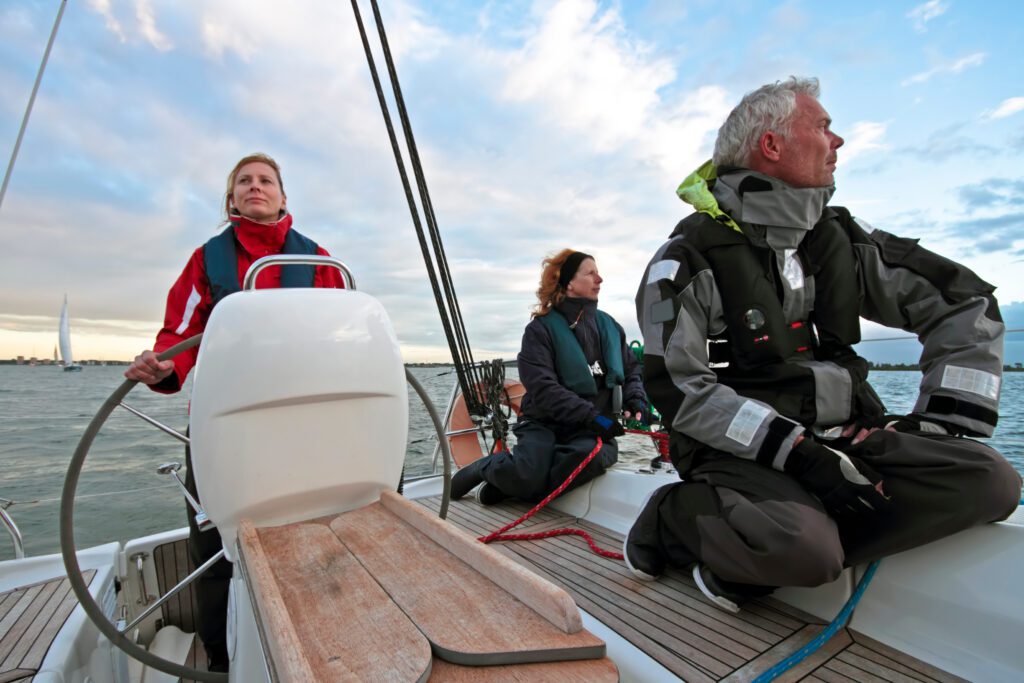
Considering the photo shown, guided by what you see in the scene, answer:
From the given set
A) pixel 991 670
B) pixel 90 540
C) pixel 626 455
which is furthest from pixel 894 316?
pixel 90 540

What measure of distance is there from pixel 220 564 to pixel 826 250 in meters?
2.02

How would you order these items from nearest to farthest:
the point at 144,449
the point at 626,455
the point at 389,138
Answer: the point at 389,138 < the point at 626,455 < the point at 144,449

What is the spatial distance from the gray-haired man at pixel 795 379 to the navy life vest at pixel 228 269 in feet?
3.36

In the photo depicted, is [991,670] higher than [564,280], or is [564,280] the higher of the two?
[564,280]

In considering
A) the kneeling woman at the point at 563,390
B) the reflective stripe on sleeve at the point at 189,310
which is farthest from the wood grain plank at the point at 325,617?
the kneeling woman at the point at 563,390

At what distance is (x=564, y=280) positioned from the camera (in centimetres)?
310

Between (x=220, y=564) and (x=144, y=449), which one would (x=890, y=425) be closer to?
(x=220, y=564)

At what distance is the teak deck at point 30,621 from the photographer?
4.06 ft

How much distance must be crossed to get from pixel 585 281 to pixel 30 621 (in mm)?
2526

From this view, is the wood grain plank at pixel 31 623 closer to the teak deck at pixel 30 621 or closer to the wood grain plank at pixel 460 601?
the teak deck at pixel 30 621

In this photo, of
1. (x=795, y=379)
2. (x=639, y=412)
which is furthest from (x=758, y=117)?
(x=639, y=412)

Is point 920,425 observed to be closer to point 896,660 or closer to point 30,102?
point 896,660

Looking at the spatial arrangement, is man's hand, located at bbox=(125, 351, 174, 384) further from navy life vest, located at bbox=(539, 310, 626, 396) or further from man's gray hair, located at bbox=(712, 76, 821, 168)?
navy life vest, located at bbox=(539, 310, 626, 396)

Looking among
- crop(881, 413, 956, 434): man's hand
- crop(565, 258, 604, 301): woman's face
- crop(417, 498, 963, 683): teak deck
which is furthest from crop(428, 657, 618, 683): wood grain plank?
crop(565, 258, 604, 301): woman's face
